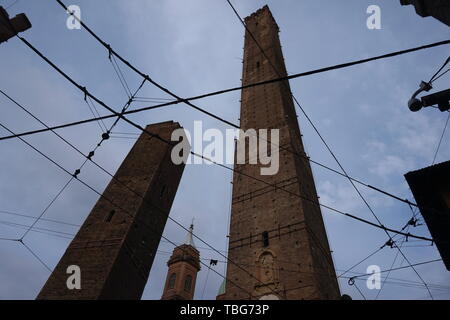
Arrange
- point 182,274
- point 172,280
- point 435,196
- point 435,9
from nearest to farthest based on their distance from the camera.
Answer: point 435,9, point 435,196, point 182,274, point 172,280

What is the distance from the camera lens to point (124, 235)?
1148 centimetres

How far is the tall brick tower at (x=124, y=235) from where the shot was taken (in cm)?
1033

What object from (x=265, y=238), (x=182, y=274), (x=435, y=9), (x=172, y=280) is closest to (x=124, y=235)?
(x=265, y=238)

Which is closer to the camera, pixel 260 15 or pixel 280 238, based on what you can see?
pixel 280 238

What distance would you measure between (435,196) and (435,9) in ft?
13.3

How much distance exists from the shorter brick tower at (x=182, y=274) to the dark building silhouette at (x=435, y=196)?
2218 cm

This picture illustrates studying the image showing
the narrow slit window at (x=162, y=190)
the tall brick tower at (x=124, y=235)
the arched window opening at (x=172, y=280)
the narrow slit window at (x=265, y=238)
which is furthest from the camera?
the arched window opening at (x=172, y=280)

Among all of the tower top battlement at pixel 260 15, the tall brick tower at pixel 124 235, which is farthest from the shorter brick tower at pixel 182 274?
the tower top battlement at pixel 260 15

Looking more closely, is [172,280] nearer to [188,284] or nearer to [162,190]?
[188,284]

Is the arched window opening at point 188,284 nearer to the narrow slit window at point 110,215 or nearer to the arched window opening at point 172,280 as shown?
the arched window opening at point 172,280
